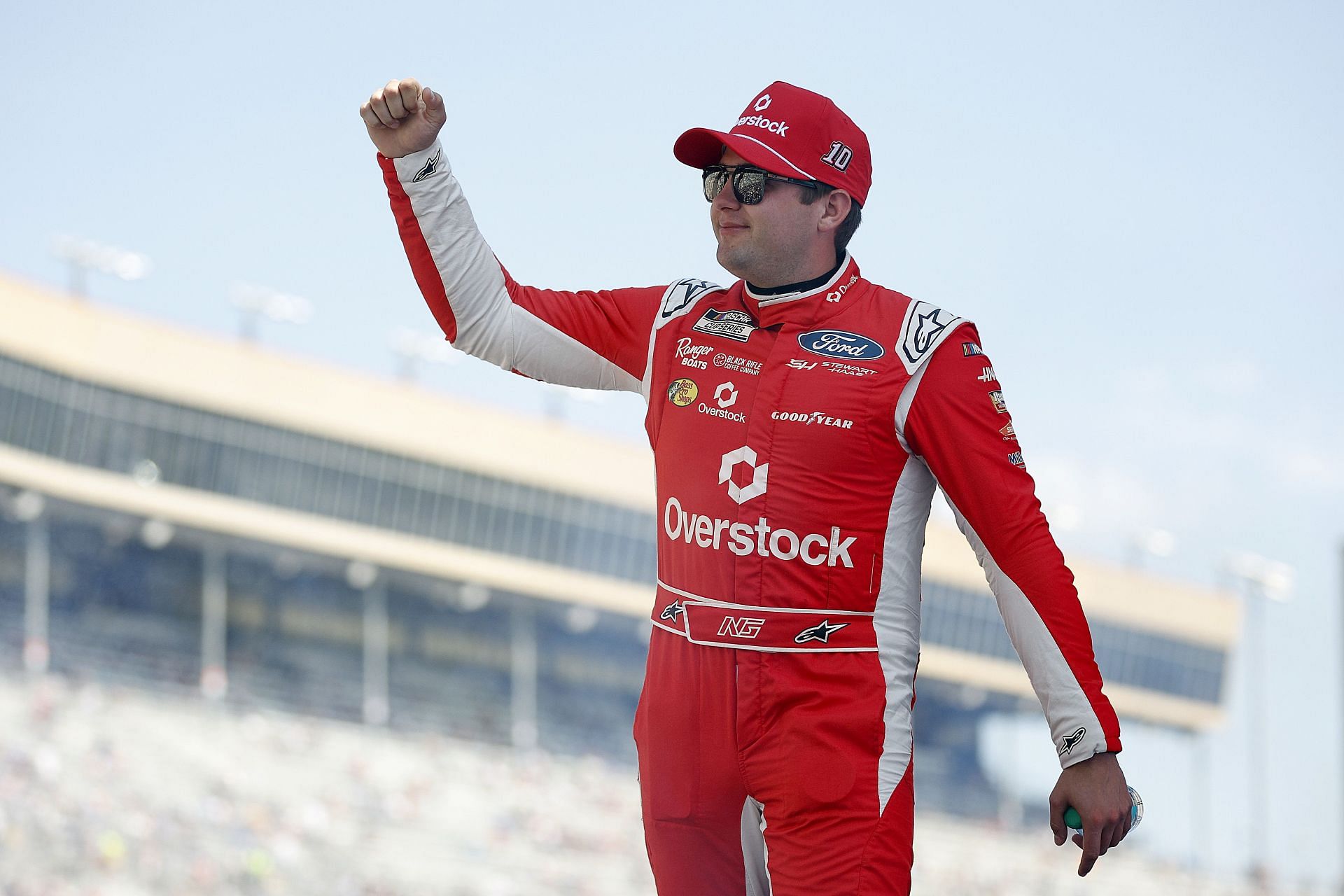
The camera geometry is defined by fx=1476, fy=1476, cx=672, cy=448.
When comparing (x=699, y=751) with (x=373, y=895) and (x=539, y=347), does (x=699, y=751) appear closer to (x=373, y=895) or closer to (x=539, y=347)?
(x=539, y=347)

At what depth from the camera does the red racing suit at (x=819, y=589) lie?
90.3 inches

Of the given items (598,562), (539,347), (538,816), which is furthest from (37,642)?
(539,347)

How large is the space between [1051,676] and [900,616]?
25cm

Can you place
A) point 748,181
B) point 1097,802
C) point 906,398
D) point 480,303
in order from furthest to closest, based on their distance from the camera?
point 480,303 → point 748,181 → point 906,398 → point 1097,802

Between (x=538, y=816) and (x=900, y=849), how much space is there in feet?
62.4

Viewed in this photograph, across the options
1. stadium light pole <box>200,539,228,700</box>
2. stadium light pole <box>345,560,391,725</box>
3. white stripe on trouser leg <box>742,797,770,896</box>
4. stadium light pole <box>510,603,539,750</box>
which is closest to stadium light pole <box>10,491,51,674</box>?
stadium light pole <box>200,539,228,700</box>

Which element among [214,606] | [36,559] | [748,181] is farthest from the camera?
[214,606]

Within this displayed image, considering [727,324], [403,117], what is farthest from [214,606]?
[727,324]

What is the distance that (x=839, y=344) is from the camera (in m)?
2.44

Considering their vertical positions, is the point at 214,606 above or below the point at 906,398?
below

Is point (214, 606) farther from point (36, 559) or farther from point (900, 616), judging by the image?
point (900, 616)

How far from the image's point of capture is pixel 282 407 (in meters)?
28.2

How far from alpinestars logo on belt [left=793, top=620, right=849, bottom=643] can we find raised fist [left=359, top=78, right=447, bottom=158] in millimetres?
1057

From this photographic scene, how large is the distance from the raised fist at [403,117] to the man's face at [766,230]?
0.51m
